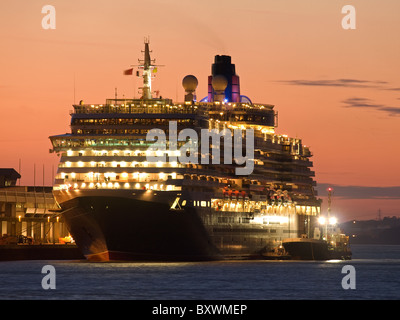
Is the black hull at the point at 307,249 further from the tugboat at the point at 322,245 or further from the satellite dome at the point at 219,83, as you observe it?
the satellite dome at the point at 219,83

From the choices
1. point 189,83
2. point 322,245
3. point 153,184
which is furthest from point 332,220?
point 153,184

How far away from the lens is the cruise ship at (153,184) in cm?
11362

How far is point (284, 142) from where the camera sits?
148m

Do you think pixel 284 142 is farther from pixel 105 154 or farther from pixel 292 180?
pixel 105 154

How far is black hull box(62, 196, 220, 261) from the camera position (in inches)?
4444

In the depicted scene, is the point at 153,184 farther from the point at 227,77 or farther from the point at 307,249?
the point at 227,77

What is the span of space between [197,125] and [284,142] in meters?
29.8

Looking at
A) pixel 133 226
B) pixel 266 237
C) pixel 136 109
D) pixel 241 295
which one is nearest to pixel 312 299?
pixel 241 295

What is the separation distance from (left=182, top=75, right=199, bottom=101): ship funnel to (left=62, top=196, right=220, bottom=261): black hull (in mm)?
26010

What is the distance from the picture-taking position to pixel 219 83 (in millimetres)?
145250

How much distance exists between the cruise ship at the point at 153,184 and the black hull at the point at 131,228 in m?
0.10

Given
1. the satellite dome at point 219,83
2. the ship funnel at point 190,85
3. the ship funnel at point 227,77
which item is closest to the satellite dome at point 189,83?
the ship funnel at point 190,85

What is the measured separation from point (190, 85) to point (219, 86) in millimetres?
6750

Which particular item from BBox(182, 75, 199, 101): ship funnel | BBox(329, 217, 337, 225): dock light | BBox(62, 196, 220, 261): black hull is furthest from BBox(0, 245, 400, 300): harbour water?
BBox(329, 217, 337, 225): dock light
